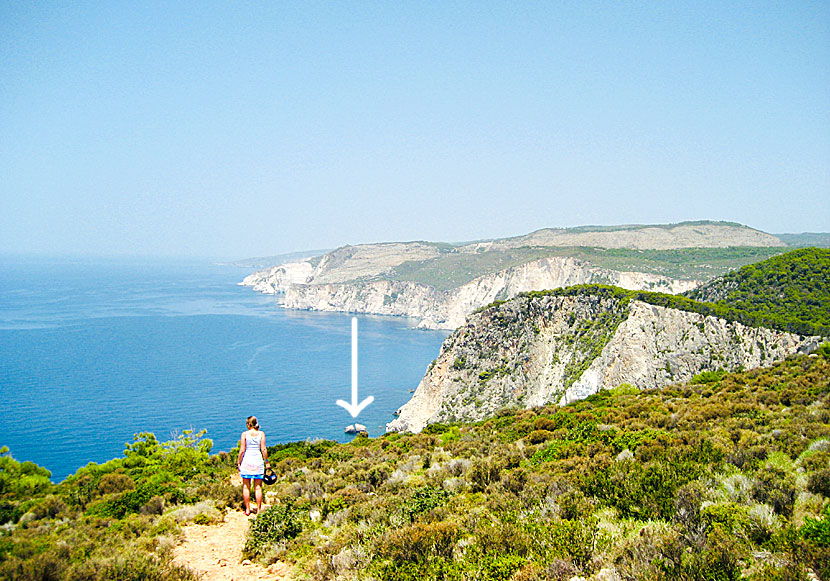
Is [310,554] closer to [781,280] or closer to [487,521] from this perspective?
[487,521]

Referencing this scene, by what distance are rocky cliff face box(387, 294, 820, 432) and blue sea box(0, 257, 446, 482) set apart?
580 inches

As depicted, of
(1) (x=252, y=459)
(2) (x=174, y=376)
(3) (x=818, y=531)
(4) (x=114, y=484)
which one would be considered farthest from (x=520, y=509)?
(2) (x=174, y=376)

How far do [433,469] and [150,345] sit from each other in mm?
115691

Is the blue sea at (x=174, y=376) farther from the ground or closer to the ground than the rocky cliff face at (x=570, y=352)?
closer to the ground

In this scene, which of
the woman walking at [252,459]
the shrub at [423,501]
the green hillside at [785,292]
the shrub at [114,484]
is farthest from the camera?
the green hillside at [785,292]

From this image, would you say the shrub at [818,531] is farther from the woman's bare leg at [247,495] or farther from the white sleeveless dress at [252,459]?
the woman's bare leg at [247,495]

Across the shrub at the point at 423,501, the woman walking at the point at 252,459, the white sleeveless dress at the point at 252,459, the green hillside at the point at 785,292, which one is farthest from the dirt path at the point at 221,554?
the green hillside at the point at 785,292

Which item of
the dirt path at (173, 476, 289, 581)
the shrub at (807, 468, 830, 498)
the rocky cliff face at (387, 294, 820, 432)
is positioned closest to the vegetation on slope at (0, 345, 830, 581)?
the shrub at (807, 468, 830, 498)

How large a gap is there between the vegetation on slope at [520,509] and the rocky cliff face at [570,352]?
95.7ft

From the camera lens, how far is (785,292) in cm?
4703

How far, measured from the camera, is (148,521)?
8844mm

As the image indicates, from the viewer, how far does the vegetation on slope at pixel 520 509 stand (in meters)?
5.34

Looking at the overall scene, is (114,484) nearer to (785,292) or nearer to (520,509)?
(520,509)

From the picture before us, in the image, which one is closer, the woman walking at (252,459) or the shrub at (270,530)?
the shrub at (270,530)
